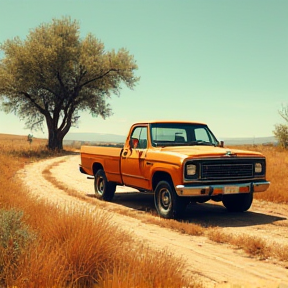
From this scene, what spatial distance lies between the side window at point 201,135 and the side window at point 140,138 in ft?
4.31

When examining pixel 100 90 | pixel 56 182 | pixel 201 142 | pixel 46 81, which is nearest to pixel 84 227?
pixel 201 142

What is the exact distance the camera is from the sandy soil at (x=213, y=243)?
4.95 meters

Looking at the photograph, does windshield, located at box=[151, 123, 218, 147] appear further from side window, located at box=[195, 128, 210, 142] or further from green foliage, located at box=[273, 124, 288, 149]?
green foliage, located at box=[273, 124, 288, 149]

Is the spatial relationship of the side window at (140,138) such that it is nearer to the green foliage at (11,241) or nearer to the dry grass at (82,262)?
the dry grass at (82,262)

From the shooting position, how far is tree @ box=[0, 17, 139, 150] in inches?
1282

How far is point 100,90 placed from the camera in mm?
37375

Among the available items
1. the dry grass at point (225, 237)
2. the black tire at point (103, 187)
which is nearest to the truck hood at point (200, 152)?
the dry grass at point (225, 237)

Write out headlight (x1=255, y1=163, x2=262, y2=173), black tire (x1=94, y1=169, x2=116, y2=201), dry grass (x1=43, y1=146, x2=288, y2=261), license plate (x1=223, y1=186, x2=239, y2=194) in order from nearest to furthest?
dry grass (x1=43, y1=146, x2=288, y2=261), license plate (x1=223, y1=186, x2=239, y2=194), headlight (x1=255, y1=163, x2=262, y2=173), black tire (x1=94, y1=169, x2=116, y2=201)

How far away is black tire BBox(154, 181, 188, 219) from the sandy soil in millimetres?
407

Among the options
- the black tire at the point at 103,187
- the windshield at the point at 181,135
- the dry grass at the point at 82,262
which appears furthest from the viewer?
the black tire at the point at 103,187

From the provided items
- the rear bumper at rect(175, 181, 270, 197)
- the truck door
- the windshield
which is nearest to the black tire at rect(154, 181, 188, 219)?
the rear bumper at rect(175, 181, 270, 197)

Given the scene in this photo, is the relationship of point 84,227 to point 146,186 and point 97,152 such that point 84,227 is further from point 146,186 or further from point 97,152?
point 97,152

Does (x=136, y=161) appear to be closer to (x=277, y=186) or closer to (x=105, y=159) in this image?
(x=105, y=159)

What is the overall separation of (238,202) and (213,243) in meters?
3.18
